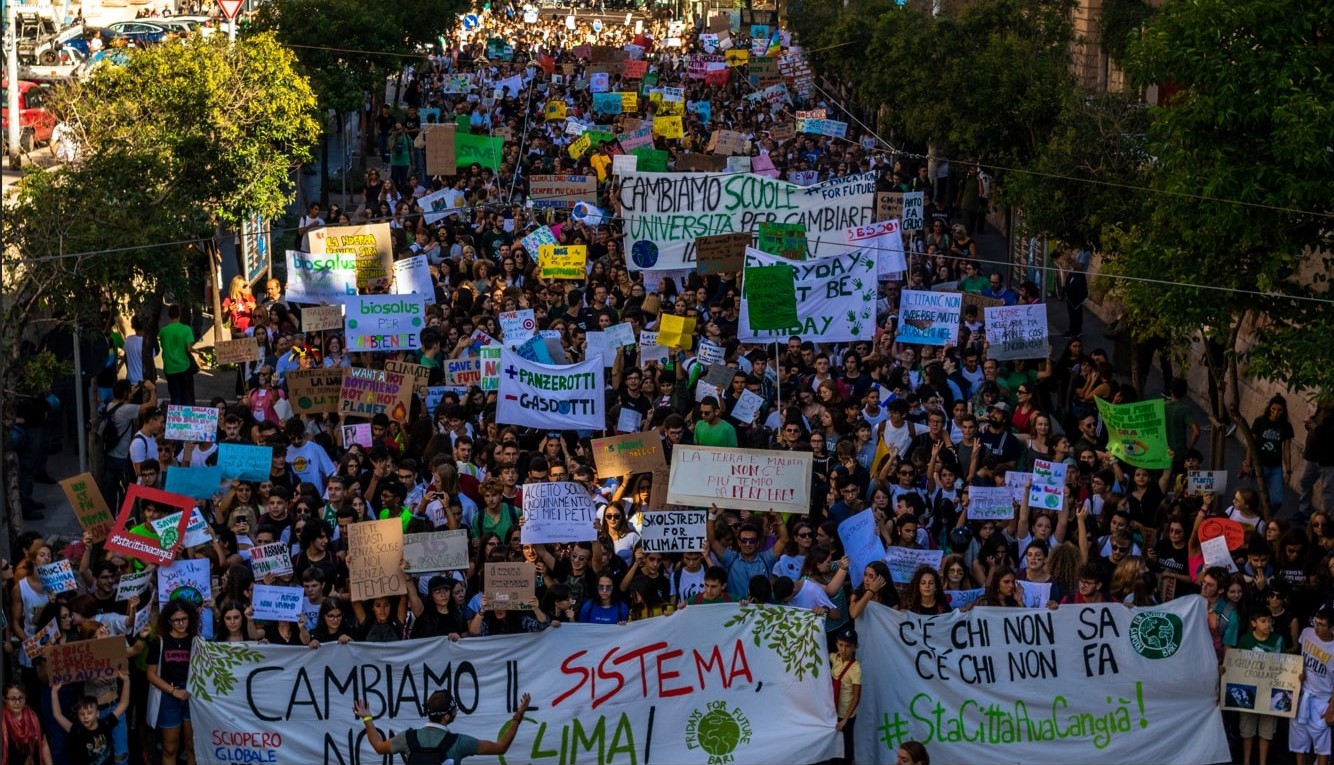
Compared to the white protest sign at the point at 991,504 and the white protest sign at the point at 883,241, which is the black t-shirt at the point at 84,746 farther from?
the white protest sign at the point at 883,241

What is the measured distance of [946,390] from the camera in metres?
16.2

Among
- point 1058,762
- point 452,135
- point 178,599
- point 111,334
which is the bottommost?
point 1058,762

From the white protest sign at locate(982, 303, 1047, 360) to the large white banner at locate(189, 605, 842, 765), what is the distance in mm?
6974

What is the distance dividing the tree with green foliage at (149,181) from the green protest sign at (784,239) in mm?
5392

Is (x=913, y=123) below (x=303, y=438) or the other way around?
the other way around

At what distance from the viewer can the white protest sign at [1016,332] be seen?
57.6ft

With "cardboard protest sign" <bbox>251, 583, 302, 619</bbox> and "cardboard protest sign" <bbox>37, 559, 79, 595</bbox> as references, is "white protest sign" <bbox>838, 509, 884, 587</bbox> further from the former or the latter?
"cardboard protest sign" <bbox>37, 559, 79, 595</bbox>

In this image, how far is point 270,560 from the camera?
473 inches

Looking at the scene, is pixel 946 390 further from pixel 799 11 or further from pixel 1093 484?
pixel 799 11

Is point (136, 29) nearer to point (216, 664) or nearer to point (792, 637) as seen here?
point (216, 664)

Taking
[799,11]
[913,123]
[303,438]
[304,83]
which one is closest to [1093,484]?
[303,438]

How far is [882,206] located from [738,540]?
10.8 metres

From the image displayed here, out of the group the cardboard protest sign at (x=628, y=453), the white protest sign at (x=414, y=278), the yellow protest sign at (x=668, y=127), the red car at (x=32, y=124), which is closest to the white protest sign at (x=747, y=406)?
the cardboard protest sign at (x=628, y=453)

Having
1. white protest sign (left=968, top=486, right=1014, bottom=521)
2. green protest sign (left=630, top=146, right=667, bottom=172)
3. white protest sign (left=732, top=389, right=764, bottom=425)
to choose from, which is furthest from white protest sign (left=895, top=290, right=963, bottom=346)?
green protest sign (left=630, top=146, right=667, bottom=172)
